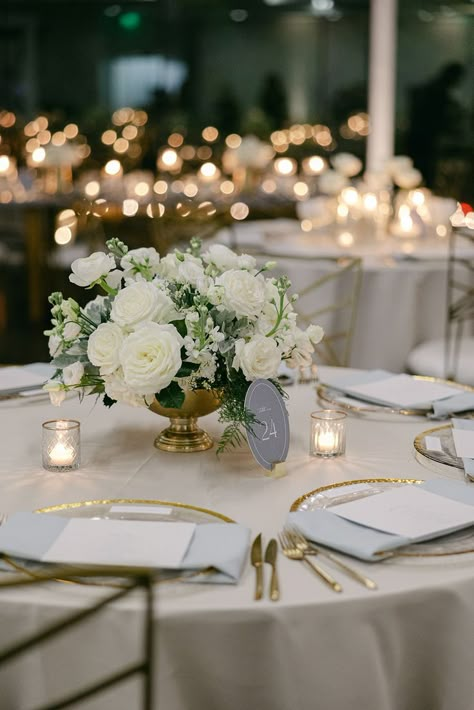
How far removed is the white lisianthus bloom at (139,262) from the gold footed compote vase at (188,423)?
25cm

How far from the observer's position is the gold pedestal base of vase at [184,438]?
1.83 meters

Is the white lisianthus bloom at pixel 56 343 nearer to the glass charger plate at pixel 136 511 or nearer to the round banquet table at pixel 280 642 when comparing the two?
the glass charger plate at pixel 136 511

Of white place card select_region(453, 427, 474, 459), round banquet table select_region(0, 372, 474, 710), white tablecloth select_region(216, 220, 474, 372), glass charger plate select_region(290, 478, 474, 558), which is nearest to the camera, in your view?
round banquet table select_region(0, 372, 474, 710)

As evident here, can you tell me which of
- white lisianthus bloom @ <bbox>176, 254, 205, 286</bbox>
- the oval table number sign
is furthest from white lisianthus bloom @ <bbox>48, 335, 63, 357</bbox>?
the oval table number sign

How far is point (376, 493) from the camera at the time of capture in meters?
1.59

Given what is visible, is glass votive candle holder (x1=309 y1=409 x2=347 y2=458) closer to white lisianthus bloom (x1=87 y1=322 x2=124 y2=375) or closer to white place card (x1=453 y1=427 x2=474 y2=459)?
white place card (x1=453 y1=427 x2=474 y2=459)

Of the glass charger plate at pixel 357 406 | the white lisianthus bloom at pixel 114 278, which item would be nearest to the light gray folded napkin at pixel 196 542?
the white lisianthus bloom at pixel 114 278

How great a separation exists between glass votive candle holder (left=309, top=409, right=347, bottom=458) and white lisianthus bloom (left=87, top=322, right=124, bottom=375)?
398mm

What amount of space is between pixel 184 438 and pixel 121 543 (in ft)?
1.71

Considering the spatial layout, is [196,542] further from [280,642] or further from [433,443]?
[433,443]

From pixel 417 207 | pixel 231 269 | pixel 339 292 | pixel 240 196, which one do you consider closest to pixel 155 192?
pixel 240 196

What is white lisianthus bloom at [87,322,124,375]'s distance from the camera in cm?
163

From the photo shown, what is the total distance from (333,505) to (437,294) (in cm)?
304

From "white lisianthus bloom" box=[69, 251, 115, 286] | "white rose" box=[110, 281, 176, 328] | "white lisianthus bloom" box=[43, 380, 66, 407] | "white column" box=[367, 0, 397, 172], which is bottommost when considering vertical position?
"white lisianthus bloom" box=[43, 380, 66, 407]
